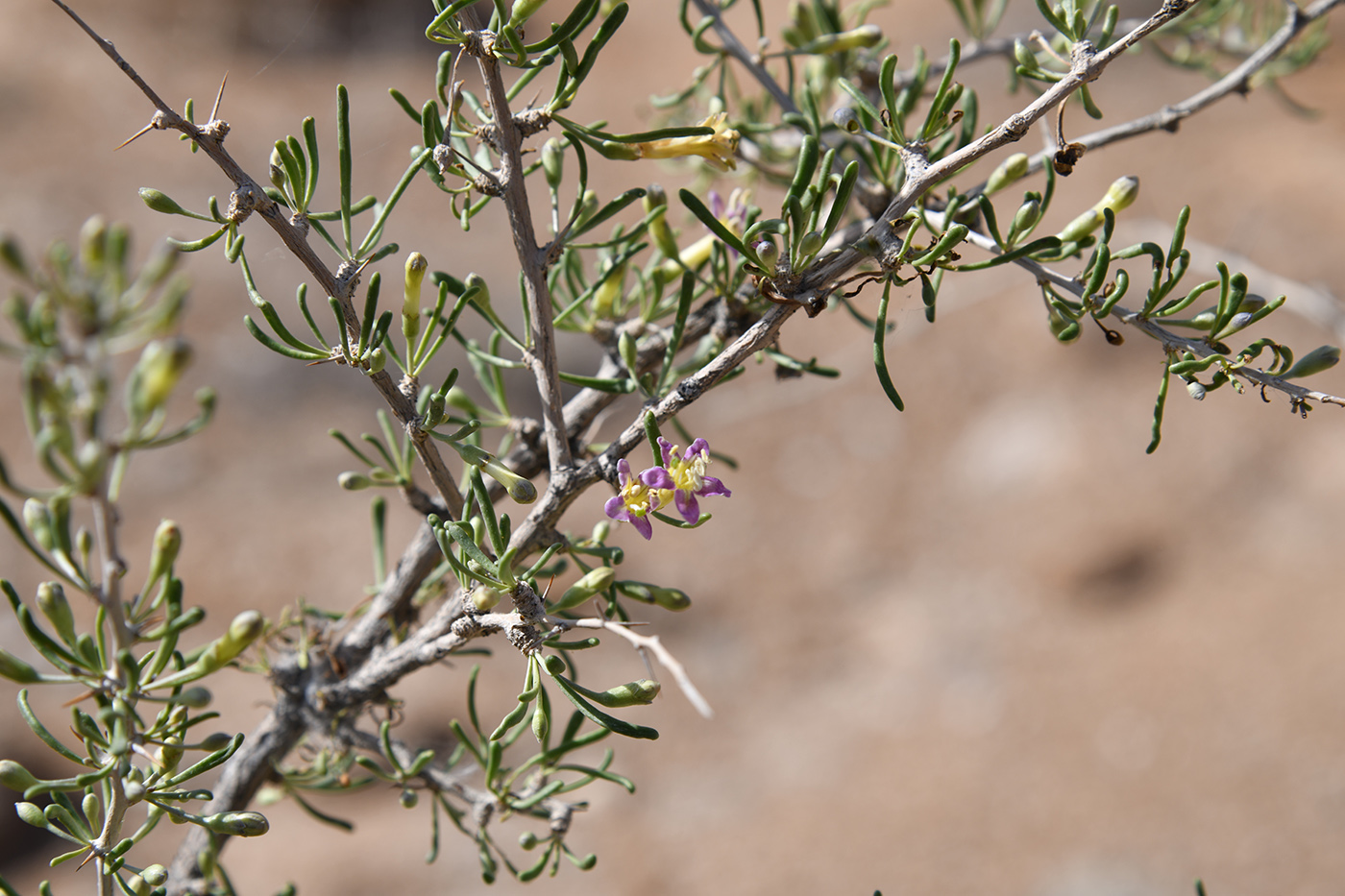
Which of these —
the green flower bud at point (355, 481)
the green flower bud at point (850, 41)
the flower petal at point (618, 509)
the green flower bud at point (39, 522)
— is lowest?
the green flower bud at point (39, 522)

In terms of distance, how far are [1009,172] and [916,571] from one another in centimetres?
397

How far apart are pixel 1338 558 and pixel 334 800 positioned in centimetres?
452

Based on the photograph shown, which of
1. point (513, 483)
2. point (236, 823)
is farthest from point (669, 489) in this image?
point (236, 823)

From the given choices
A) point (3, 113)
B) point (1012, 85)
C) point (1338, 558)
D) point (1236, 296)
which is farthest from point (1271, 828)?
point (3, 113)

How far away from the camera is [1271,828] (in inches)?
134

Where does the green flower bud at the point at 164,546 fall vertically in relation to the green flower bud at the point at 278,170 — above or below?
below

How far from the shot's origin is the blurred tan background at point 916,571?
3.67m

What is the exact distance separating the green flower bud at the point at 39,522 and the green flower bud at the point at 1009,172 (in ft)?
2.97

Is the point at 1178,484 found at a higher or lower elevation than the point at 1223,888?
higher

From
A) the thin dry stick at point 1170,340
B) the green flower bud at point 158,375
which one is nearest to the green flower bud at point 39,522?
the green flower bud at point 158,375

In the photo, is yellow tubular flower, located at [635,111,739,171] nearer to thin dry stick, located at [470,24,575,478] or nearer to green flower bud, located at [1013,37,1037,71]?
thin dry stick, located at [470,24,575,478]

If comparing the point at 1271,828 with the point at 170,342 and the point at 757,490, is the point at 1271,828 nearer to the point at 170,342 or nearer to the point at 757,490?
the point at 757,490

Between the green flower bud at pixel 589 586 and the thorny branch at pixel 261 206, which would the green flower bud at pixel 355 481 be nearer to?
the thorny branch at pixel 261 206

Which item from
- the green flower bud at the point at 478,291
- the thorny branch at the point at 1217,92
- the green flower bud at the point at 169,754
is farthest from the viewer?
the thorny branch at the point at 1217,92
